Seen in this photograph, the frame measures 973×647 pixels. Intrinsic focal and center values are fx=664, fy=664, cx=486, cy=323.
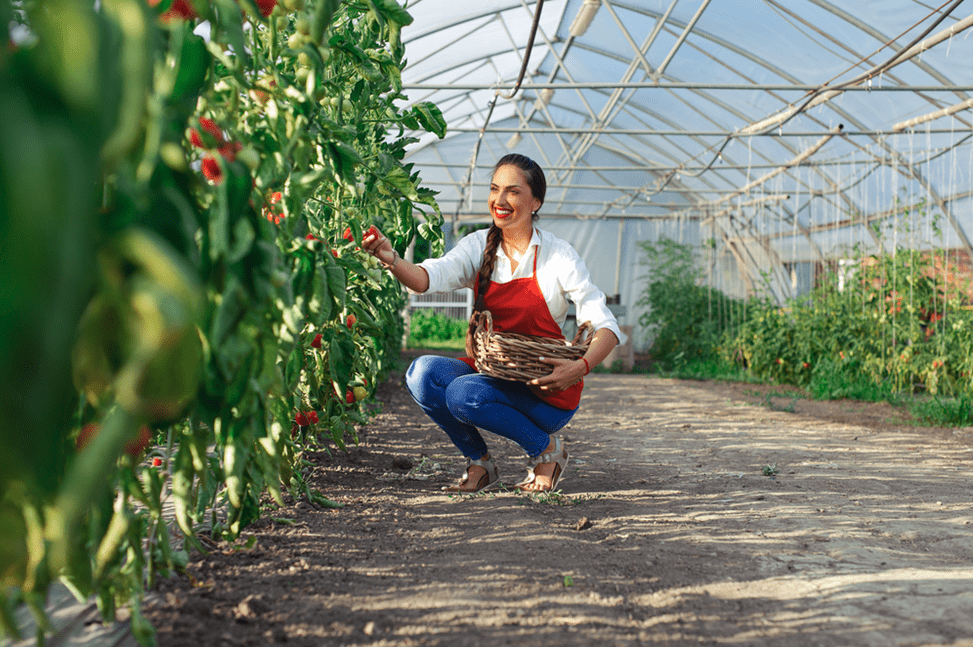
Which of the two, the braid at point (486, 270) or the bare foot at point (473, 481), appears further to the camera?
the braid at point (486, 270)

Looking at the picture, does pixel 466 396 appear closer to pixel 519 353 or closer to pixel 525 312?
pixel 519 353

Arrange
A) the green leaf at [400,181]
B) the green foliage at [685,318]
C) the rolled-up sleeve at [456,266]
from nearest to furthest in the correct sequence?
the green leaf at [400,181], the rolled-up sleeve at [456,266], the green foliage at [685,318]

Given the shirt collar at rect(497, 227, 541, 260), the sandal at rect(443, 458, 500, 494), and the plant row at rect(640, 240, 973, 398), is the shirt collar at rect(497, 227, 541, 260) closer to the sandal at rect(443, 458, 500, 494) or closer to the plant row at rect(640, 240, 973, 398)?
the sandal at rect(443, 458, 500, 494)

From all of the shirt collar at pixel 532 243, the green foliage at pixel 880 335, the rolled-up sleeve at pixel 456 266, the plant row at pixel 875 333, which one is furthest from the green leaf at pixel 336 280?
the green foliage at pixel 880 335

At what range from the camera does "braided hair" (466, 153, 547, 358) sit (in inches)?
88.9

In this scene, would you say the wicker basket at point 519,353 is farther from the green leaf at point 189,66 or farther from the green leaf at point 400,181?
the green leaf at point 189,66

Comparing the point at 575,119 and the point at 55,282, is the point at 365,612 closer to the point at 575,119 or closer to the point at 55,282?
the point at 55,282

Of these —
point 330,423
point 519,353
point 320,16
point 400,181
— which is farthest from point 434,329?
point 320,16

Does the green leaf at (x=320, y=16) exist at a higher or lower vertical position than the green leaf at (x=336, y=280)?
higher

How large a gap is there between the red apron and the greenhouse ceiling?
2.52 meters

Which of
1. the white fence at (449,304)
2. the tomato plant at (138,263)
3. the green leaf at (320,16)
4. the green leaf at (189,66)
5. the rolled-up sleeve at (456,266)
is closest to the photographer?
the tomato plant at (138,263)

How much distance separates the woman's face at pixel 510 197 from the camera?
2242mm

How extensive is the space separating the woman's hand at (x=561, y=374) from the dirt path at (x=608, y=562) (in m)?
0.37

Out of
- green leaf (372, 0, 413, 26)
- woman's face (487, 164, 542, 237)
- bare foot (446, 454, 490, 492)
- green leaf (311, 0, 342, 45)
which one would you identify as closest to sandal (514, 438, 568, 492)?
bare foot (446, 454, 490, 492)
